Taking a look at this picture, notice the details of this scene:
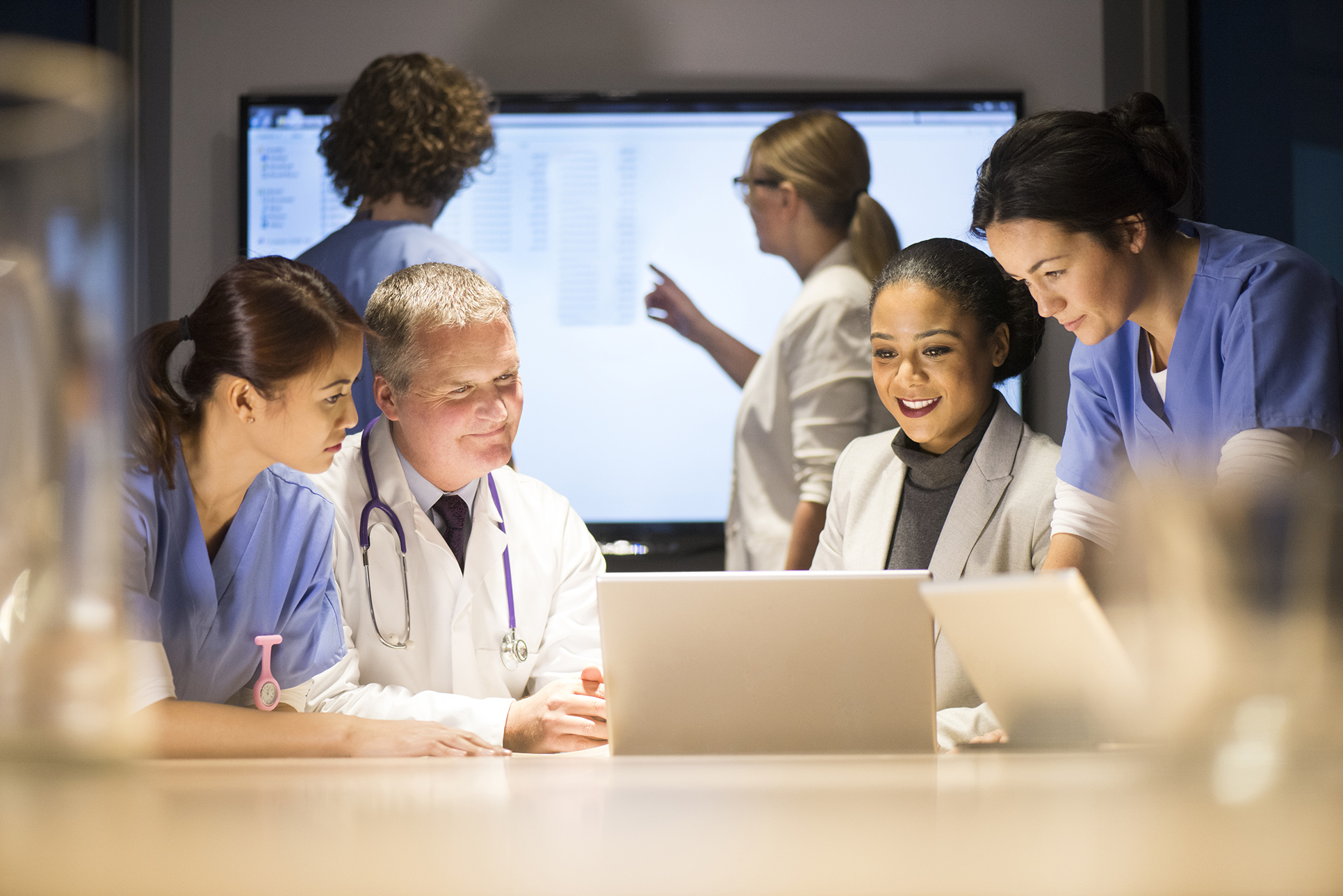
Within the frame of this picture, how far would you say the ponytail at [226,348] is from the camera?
142 cm

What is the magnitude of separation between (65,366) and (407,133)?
79.0 inches

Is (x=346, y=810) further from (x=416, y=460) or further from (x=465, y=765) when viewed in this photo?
(x=416, y=460)

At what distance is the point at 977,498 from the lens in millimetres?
1706

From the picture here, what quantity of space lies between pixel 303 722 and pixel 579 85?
2111 mm

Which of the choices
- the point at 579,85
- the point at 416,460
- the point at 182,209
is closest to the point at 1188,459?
the point at 416,460

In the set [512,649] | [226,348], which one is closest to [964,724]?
[512,649]

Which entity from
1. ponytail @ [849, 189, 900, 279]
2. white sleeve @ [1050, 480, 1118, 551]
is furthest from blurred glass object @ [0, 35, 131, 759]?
ponytail @ [849, 189, 900, 279]

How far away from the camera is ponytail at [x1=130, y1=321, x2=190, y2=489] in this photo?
1.40 metres

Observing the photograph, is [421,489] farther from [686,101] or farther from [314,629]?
[686,101]

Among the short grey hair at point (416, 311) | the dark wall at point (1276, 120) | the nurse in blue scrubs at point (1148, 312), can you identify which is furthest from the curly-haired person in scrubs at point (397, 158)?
the dark wall at point (1276, 120)

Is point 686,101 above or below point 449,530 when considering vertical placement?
above

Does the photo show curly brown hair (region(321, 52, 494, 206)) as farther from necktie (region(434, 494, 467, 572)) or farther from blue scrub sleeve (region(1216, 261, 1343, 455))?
blue scrub sleeve (region(1216, 261, 1343, 455))

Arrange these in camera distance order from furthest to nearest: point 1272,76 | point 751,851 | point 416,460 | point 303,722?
point 1272,76 → point 416,460 → point 303,722 → point 751,851

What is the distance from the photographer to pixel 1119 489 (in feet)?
5.09
